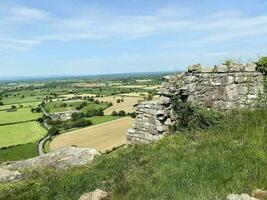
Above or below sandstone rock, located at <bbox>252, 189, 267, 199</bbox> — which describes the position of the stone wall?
above

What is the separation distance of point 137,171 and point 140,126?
5404 mm

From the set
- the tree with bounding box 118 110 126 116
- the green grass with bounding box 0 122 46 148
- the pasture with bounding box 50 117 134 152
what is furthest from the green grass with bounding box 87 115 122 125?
the green grass with bounding box 0 122 46 148

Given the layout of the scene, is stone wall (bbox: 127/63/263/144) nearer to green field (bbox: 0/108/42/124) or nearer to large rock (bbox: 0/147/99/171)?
large rock (bbox: 0/147/99/171)

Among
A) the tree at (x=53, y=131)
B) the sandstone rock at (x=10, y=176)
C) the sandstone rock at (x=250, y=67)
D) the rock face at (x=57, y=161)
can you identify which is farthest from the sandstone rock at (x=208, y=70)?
the tree at (x=53, y=131)

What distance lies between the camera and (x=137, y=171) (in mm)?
8430

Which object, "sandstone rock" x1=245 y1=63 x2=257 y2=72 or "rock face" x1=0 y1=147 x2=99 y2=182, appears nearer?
"sandstone rock" x1=245 y1=63 x2=257 y2=72

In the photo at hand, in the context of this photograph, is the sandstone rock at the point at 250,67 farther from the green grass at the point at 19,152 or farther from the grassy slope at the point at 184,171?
the green grass at the point at 19,152

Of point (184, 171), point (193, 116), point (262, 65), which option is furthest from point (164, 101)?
point (184, 171)

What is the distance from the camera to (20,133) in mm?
65438

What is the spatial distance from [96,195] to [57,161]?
6440 millimetres

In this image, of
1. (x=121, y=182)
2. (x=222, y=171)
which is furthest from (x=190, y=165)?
(x=121, y=182)

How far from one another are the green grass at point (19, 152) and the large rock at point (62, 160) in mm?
33350

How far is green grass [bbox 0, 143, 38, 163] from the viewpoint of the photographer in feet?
153

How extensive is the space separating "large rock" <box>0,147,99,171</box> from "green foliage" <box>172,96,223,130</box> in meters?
3.87
